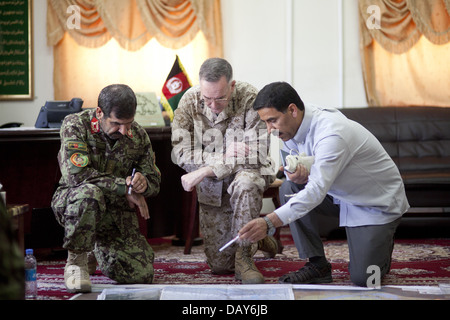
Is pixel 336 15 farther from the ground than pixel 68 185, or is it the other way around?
pixel 336 15

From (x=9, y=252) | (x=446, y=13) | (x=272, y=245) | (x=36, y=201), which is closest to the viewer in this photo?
(x=9, y=252)

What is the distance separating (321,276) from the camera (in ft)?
9.20

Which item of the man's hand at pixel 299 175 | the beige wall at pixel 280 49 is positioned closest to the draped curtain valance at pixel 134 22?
the beige wall at pixel 280 49

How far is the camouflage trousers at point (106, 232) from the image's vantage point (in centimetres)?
260

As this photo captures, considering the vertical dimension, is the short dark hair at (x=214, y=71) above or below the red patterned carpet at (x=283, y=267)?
above

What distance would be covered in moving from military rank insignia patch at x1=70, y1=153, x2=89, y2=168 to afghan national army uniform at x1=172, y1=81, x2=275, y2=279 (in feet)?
1.84

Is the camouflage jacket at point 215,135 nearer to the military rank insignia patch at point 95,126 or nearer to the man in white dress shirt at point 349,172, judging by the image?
the man in white dress shirt at point 349,172

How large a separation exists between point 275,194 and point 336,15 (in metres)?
1.89

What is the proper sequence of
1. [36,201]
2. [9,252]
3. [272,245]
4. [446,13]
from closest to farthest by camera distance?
[9,252], [272,245], [36,201], [446,13]

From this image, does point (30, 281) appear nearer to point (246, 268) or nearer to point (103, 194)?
point (103, 194)

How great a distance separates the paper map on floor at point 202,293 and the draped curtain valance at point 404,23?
3.02 metres

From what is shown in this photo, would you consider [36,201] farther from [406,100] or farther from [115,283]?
[406,100]

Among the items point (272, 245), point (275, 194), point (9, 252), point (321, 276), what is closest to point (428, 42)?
point (275, 194)

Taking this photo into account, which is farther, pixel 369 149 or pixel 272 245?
pixel 272 245
